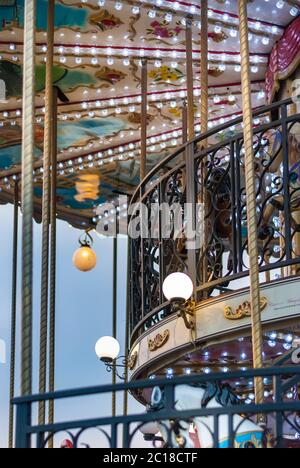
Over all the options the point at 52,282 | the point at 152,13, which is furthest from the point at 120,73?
the point at 52,282

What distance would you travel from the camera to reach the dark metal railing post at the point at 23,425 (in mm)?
5680

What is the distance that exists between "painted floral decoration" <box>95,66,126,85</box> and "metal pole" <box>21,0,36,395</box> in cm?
632

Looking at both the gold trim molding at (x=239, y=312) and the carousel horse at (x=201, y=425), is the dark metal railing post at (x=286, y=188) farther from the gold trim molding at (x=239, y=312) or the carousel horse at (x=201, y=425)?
the carousel horse at (x=201, y=425)

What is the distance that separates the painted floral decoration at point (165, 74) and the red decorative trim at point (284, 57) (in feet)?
4.19

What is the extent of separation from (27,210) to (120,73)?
288 inches

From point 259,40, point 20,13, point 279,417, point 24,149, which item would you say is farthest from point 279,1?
point 279,417

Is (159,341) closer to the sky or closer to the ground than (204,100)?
closer to the ground

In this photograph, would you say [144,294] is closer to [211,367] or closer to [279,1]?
[211,367]

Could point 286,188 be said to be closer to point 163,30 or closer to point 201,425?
point 201,425

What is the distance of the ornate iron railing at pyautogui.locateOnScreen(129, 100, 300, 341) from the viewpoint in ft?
30.1

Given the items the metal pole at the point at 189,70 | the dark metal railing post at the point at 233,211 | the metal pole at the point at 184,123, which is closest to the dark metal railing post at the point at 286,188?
the dark metal railing post at the point at 233,211

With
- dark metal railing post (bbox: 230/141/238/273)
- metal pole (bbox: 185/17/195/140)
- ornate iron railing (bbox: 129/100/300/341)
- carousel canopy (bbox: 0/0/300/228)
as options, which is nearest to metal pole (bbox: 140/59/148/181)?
carousel canopy (bbox: 0/0/300/228)

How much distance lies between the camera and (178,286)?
9.09 metres

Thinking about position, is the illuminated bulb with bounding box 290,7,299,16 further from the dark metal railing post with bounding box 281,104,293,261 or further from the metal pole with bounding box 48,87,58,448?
the dark metal railing post with bounding box 281,104,293,261
